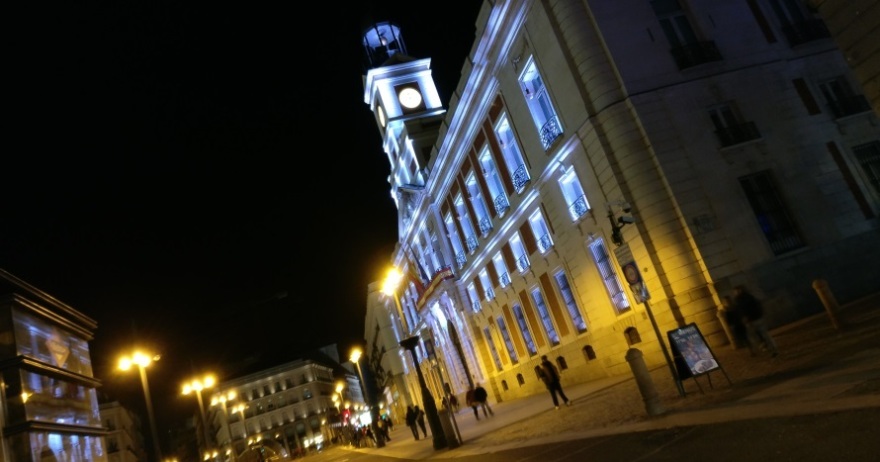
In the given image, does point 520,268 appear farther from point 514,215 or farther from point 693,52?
point 693,52

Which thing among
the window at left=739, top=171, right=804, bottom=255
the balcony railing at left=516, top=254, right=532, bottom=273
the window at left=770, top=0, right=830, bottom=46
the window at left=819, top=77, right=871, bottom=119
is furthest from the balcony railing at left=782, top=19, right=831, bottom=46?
the balcony railing at left=516, top=254, right=532, bottom=273

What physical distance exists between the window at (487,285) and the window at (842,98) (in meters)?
17.6

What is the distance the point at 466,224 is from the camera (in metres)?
32.9

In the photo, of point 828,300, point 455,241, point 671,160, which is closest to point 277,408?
point 455,241

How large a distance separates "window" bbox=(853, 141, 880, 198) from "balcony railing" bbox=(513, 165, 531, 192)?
11.7 meters

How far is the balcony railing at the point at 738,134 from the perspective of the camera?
1845 cm

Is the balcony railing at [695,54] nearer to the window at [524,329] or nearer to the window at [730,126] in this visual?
the window at [730,126]

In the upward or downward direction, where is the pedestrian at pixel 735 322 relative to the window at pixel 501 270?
downward

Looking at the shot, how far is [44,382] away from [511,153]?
62.8 ft

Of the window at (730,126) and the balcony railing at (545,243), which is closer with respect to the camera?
the window at (730,126)

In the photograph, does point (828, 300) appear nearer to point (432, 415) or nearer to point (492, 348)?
point (432, 415)

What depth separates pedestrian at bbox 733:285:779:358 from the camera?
1147 centimetres

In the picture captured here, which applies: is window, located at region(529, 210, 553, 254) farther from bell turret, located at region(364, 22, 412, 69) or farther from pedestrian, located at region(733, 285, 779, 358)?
bell turret, located at region(364, 22, 412, 69)

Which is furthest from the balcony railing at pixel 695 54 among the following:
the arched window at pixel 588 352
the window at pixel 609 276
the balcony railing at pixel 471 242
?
the balcony railing at pixel 471 242
